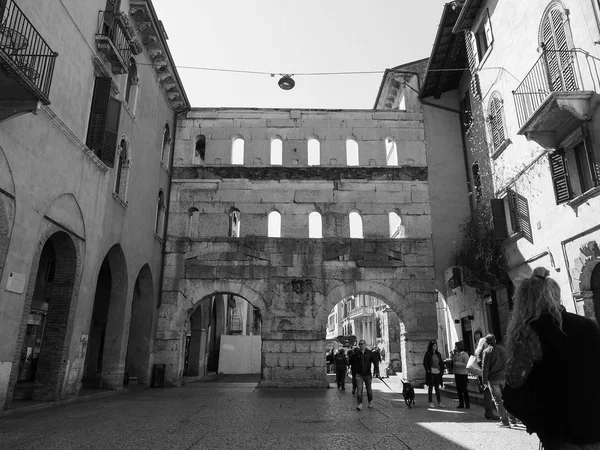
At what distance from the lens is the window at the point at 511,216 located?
13164 millimetres

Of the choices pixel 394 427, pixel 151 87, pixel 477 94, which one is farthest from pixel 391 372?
pixel 151 87

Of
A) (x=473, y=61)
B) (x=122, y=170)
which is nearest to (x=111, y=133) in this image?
(x=122, y=170)

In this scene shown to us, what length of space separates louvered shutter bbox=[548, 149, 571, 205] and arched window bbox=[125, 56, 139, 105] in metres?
12.5

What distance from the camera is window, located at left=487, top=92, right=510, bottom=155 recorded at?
14.5m

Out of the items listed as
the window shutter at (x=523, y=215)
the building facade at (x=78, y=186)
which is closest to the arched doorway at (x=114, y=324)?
the building facade at (x=78, y=186)

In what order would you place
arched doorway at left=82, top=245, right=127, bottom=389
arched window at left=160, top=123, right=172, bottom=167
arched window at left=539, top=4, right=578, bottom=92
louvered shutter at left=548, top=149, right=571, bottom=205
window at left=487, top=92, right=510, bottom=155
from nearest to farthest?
1. arched window at left=539, top=4, right=578, bottom=92
2. louvered shutter at left=548, top=149, right=571, bottom=205
3. arched doorway at left=82, top=245, right=127, bottom=389
4. window at left=487, top=92, right=510, bottom=155
5. arched window at left=160, top=123, right=172, bottom=167

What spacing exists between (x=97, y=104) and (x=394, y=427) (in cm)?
1053

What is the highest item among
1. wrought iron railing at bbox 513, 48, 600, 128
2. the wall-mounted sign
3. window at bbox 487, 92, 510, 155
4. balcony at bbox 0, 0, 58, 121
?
window at bbox 487, 92, 510, 155

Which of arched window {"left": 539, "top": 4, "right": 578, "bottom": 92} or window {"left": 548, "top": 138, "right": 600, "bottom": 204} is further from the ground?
arched window {"left": 539, "top": 4, "right": 578, "bottom": 92}

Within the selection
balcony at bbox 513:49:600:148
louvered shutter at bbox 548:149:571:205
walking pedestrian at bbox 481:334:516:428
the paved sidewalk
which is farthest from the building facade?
louvered shutter at bbox 548:149:571:205

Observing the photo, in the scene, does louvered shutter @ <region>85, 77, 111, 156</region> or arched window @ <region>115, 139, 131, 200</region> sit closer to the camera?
louvered shutter @ <region>85, 77, 111, 156</region>

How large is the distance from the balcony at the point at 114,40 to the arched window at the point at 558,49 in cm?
1086

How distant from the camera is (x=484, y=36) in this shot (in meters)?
16.1

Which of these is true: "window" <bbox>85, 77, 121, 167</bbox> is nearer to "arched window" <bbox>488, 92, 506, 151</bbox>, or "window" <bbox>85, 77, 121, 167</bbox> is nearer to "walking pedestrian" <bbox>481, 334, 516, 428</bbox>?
"walking pedestrian" <bbox>481, 334, 516, 428</bbox>
